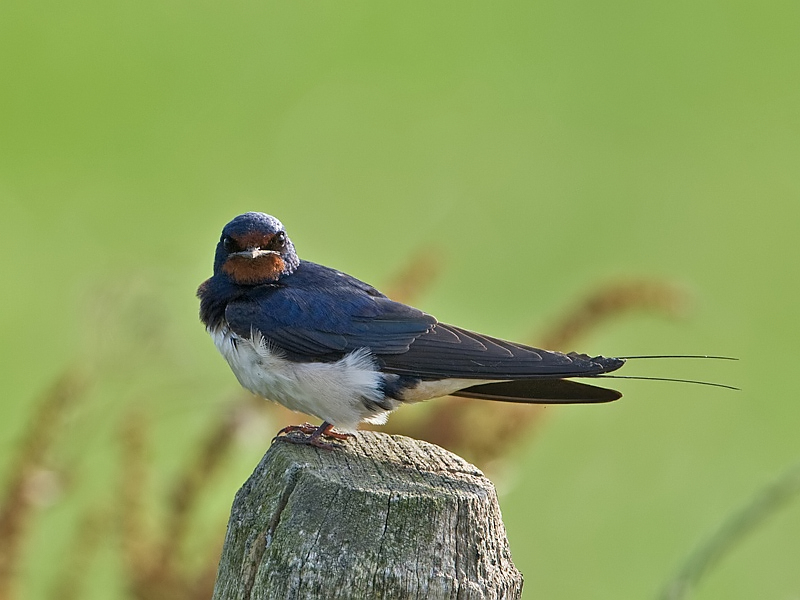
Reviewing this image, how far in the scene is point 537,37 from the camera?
11859 millimetres

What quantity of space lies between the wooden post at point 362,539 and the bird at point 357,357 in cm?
83

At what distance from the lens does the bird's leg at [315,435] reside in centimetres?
300

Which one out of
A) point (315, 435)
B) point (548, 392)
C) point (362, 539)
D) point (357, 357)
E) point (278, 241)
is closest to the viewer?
point (362, 539)

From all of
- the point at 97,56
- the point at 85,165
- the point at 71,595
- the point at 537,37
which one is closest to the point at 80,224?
the point at 85,165

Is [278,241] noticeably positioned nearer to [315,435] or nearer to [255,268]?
[255,268]

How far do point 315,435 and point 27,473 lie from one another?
1046 millimetres

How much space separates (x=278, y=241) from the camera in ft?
13.3

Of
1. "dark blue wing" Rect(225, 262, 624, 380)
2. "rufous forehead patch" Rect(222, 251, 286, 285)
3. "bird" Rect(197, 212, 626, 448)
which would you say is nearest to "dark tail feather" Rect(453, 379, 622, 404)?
"bird" Rect(197, 212, 626, 448)

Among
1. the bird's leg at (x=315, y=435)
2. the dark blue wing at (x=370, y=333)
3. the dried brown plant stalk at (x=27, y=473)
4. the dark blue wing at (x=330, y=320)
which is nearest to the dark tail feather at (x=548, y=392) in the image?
the dark blue wing at (x=370, y=333)

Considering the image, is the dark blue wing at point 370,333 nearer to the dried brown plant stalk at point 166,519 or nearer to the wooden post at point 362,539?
the dried brown plant stalk at point 166,519

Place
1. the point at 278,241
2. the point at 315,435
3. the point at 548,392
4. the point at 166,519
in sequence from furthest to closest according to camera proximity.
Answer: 1. the point at 278,241
2. the point at 166,519
3. the point at 548,392
4. the point at 315,435

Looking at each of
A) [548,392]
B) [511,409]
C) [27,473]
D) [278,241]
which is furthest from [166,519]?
[548,392]

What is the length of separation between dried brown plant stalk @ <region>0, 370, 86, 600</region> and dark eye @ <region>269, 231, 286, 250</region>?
0.73m

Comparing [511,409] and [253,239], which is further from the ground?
[253,239]
